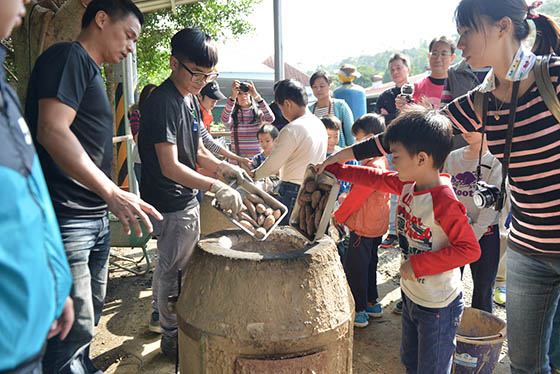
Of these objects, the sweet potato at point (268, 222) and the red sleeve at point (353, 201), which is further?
the red sleeve at point (353, 201)

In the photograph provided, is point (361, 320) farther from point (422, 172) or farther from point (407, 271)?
point (422, 172)

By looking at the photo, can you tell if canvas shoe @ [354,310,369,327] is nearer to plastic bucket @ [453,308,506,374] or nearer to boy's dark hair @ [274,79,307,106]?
A: plastic bucket @ [453,308,506,374]

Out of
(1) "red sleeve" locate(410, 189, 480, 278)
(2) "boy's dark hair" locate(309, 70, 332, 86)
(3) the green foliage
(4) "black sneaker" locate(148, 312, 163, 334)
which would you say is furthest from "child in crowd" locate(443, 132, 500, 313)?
(3) the green foliage

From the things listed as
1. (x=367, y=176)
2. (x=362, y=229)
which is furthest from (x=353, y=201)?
(x=367, y=176)

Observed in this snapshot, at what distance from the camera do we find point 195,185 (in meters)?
2.51

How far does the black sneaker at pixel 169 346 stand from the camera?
2869 millimetres

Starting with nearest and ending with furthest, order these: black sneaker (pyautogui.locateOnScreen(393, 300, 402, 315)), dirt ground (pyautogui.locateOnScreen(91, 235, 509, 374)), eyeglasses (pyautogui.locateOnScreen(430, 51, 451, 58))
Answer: dirt ground (pyautogui.locateOnScreen(91, 235, 509, 374)) < black sneaker (pyautogui.locateOnScreen(393, 300, 402, 315)) < eyeglasses (pyautogui.locateOnScreen(430, 51, 451, 58))

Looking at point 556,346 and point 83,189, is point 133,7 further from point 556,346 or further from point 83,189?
point 556,346

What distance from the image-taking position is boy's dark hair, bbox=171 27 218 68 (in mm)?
2609

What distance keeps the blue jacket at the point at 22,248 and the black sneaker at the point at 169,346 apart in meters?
2.02

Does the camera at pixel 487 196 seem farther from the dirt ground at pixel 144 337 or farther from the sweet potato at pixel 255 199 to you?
the dirt ground at pixel 144 337

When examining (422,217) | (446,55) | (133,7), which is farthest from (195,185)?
(446,55)

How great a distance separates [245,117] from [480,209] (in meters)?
3.06

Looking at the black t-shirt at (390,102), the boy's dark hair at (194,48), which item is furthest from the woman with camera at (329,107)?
the boy's dark hair at (194,48)
